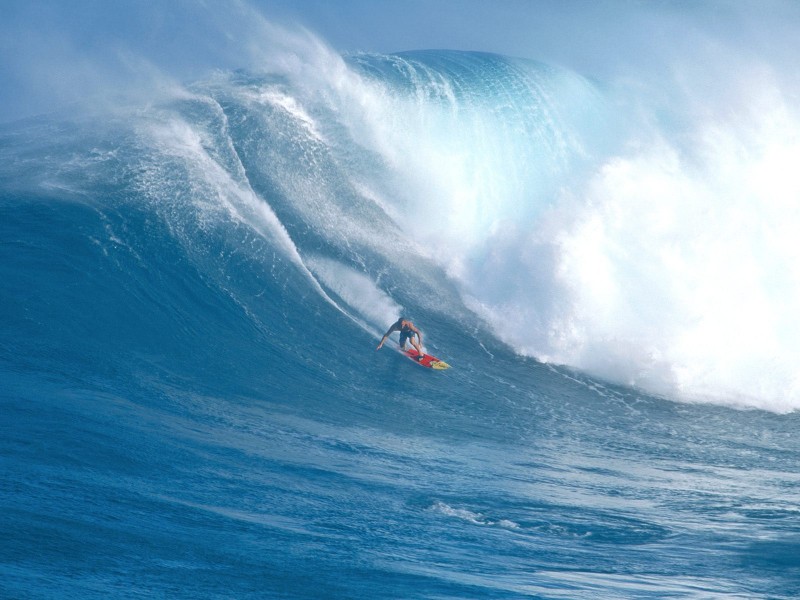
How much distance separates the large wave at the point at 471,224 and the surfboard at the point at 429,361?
1179 mm

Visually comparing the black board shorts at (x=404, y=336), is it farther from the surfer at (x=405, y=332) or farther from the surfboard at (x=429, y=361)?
the surfboard at (x=429, y=361)

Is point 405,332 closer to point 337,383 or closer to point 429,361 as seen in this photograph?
point 429,361

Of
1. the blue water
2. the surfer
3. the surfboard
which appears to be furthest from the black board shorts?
the blue water

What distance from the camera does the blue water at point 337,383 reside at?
24.4 feet

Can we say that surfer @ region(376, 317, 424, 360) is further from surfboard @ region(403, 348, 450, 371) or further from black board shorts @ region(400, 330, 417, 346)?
surfboard @ region(403, 348, 450, 371)

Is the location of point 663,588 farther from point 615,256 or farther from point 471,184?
point 471,184

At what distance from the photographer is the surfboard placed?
13.5m

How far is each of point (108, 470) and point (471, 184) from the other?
46.7 feet

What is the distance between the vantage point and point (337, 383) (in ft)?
40.5

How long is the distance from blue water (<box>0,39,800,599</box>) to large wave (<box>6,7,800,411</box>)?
0.25 feet

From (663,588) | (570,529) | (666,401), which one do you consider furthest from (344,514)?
(666,401)

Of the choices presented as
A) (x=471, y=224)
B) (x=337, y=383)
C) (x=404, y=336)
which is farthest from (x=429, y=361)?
(x=471, y=224)

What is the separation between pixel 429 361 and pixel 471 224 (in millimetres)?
6278

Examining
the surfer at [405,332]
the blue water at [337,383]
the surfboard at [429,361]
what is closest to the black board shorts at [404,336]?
the surfer at [405,332]
